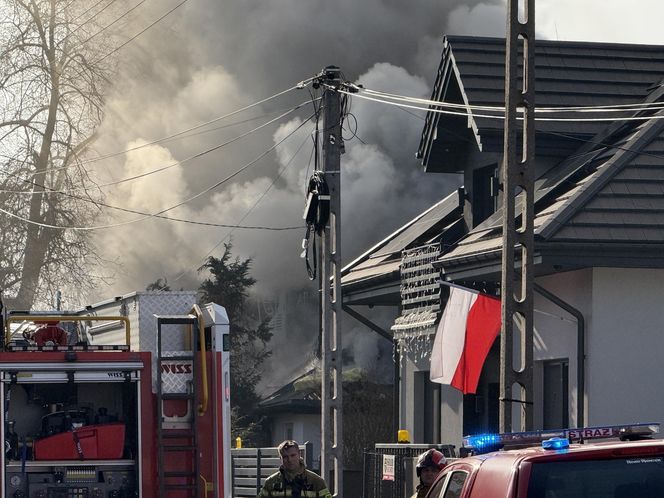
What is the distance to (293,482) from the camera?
32.6 ft

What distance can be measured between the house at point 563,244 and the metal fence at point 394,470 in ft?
6.48

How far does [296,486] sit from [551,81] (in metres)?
11.5

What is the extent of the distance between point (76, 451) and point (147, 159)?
34.6 meters

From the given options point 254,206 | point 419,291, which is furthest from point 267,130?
point 419,291

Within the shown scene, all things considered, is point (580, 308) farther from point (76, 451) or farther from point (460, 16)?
point (460, 16)

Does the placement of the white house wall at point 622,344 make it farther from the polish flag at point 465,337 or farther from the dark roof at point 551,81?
the dark roof at point 551,81

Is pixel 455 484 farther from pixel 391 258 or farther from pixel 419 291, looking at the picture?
pixel 391 258

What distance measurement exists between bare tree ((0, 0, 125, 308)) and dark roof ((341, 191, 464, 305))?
37.8 ft

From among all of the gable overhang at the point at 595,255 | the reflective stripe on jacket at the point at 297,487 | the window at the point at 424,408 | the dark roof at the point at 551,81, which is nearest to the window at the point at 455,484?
the reflective stripe on jacket at the point at 297,487

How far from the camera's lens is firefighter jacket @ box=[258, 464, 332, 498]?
9.88m

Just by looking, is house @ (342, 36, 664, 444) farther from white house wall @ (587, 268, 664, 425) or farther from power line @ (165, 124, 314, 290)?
power line @ (165, 124, 314, 290)

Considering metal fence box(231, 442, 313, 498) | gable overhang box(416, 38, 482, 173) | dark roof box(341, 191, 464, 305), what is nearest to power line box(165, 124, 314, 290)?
dark roof box(341, 191, 464, 305)

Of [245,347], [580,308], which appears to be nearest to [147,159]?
[245,347]

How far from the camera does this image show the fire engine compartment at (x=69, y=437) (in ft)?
37.7
